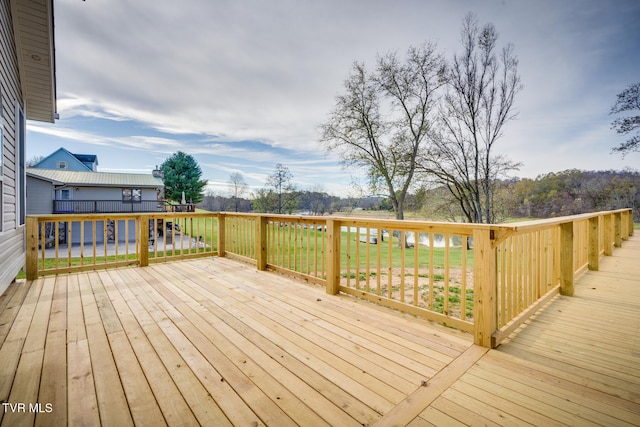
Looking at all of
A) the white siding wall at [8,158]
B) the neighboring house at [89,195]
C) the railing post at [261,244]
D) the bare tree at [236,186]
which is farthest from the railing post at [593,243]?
the bare tree at [236,186]

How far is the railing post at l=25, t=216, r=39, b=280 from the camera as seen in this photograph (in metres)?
3.93

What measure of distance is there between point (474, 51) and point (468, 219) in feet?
22.7

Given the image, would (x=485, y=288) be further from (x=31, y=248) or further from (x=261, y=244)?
(x=31, y=248)

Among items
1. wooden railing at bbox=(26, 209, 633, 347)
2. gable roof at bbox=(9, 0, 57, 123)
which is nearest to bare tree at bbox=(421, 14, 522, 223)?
wooden railing at bbox=(26, 209, 633, 347)

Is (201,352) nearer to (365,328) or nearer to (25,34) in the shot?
(365,328)

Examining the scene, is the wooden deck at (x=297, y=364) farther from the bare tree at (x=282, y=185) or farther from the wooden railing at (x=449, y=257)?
the bare tree at (x=282, y=185)

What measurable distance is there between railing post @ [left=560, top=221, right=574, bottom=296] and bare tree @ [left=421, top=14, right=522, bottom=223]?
9012 mm

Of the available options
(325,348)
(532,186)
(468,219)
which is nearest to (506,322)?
(325,348)

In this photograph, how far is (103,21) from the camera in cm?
562

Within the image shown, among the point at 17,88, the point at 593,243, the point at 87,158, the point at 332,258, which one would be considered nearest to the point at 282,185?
the point at 17,88

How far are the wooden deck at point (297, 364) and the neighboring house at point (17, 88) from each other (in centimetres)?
109

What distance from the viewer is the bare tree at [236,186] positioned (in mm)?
25006

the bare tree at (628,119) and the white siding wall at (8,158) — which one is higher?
the bare tree at (628,119)

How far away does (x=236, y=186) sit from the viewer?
25297 millimetres
